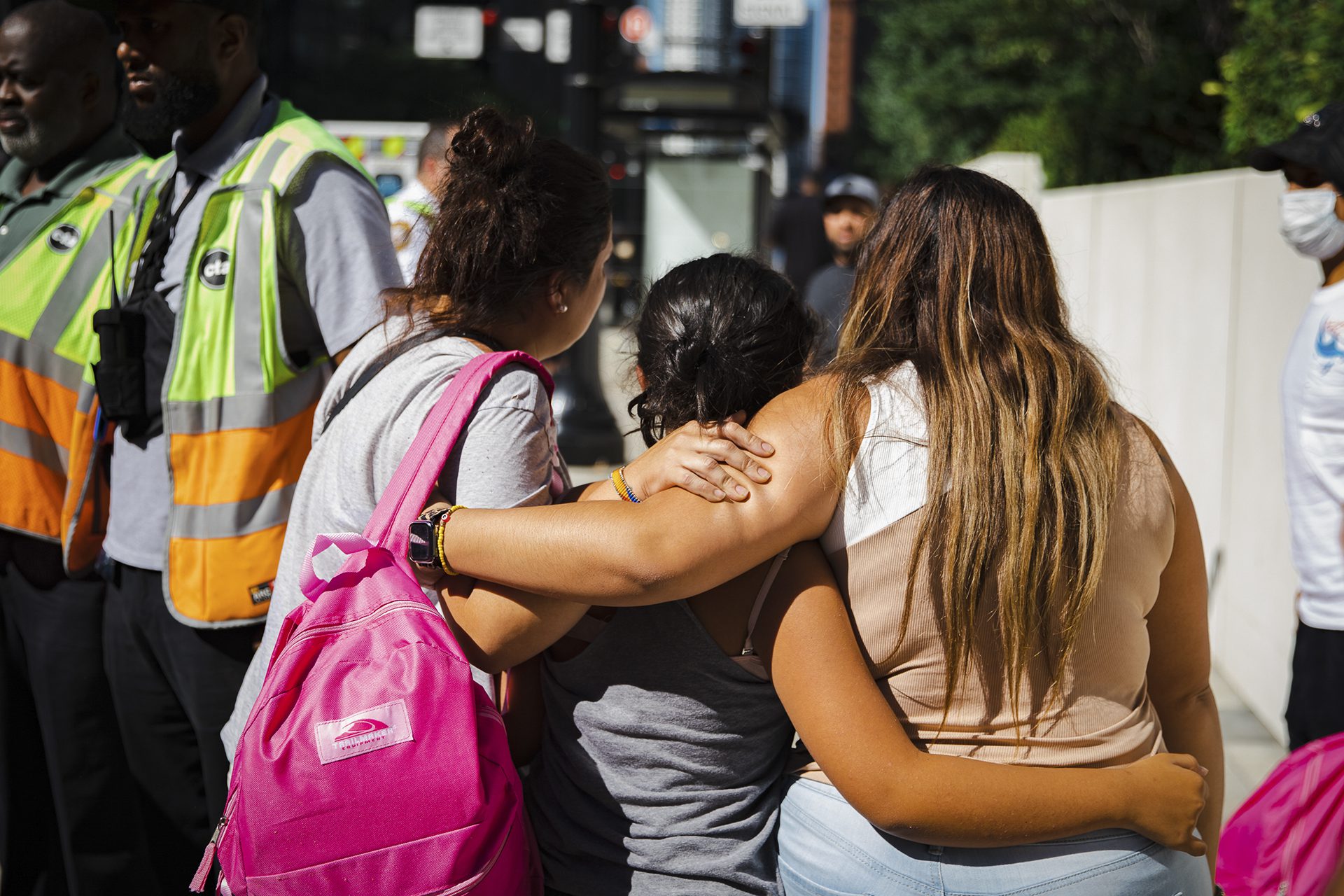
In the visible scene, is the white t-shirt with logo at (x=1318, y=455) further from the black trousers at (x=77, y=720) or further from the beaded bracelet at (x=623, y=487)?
the black trousers at (x=77, y=720)

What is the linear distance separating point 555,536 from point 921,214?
71 centimetres

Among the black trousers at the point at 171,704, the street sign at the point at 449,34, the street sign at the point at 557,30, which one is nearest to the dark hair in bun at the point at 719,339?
the black trousers at the point at 171,704

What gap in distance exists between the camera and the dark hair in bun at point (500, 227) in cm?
212

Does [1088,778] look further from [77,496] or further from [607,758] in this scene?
[77,496]

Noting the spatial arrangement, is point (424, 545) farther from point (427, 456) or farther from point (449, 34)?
point (449, 34)

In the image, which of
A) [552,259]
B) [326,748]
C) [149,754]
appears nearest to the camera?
[326,748]

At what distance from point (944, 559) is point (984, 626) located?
12cm

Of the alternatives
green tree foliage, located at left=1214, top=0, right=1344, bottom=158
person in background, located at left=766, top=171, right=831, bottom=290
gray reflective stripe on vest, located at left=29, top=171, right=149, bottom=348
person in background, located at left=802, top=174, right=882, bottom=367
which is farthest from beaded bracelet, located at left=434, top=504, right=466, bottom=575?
person in background, located at left=766, top=171, right=831, bottom=290

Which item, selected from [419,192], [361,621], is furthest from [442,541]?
[419,192]

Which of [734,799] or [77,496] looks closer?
[734,799]

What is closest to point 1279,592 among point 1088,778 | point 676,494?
point 1088,778

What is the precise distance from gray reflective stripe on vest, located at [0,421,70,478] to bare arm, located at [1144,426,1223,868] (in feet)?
8.63

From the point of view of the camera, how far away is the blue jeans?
1743mm

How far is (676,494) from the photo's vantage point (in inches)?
67.5
